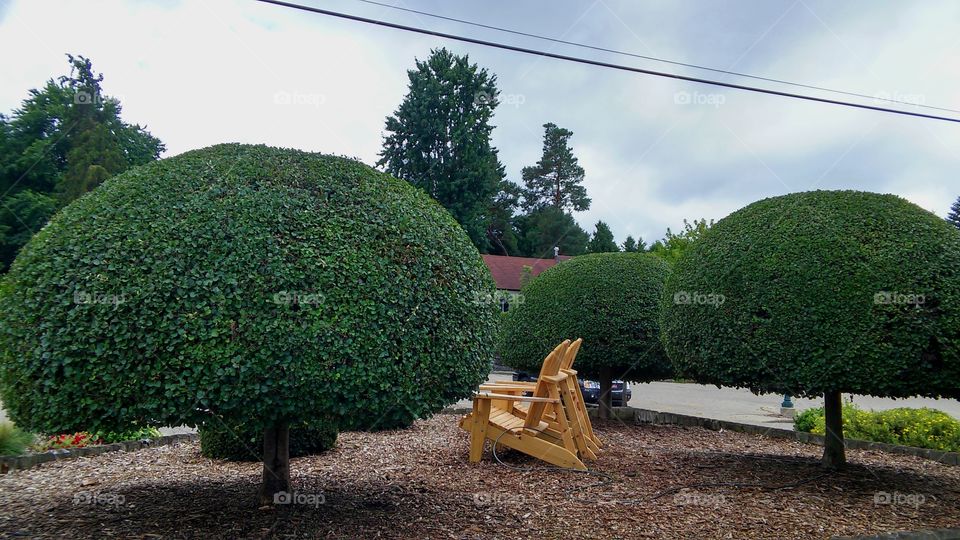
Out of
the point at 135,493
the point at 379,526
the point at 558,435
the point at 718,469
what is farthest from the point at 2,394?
the point at 718,469

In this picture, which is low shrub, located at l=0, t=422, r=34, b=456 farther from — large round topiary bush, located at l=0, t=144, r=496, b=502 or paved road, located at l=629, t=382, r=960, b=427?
paved road, located at l=629, t=382, r=960, b=427

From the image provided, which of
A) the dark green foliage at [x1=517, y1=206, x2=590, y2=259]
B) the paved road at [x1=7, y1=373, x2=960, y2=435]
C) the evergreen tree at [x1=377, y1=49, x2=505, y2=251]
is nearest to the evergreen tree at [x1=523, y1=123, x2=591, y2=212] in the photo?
the dark green foliage at [x1=517, y1=206, x2=590, y2=259]

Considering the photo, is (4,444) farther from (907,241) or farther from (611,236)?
(611,236)

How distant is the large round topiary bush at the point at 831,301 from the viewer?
577 centimetres

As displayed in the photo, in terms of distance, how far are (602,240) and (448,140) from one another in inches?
928

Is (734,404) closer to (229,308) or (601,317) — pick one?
(601,317)

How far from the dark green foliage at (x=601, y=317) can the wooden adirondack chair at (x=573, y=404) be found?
1539 millimetres

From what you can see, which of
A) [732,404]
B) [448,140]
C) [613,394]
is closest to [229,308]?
[613,394]

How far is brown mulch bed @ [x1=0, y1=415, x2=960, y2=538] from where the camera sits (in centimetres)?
480

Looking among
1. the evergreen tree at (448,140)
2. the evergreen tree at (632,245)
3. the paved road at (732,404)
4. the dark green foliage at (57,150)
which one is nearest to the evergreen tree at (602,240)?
the evergreen tree at (632,245)

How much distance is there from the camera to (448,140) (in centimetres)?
3212

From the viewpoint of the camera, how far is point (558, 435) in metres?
7.10

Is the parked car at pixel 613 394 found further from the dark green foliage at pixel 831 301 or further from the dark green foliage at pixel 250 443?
the dark green foliage at pixel 250 443

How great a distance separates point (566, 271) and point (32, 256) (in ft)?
25.1
